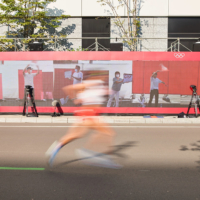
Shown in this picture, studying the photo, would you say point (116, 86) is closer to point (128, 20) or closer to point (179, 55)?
point (179, 55)

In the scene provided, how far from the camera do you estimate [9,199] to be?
385 centimetres

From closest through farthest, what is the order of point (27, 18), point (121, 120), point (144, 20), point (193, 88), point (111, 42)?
point (121, 120) < point (193, 88) < point (27, 18) < point (144, 20) < point (111, 42)

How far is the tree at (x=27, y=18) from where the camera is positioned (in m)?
17.9

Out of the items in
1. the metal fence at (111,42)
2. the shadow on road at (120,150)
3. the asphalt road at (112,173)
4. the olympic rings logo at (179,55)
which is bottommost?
the asphalt road at (112,173)

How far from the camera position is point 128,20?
1930 centimetres

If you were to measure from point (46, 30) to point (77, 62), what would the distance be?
8358 mm

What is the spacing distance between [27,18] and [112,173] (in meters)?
16.1

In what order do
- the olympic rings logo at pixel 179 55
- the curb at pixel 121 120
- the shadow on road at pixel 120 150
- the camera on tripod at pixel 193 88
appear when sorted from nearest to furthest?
the shadow on road at pixel 120 150 < the curb at pixel 121 120 < the camera on tripod at pixel 193 88 < the olympic rings logo at pixel 179 55

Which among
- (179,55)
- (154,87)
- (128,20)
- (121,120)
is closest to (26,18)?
(128,20)

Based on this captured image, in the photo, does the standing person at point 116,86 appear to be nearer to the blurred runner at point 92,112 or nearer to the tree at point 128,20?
the tree at point 128,20

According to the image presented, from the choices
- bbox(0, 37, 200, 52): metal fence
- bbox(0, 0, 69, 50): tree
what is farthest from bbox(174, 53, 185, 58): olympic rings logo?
bbox(0, 0, 69, 50): tree

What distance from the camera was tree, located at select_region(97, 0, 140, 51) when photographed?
19211 millimetres

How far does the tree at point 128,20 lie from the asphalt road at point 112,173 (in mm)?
12941

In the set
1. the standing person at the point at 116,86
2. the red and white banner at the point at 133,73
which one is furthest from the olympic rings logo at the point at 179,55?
the standing person at the point at 116,86
